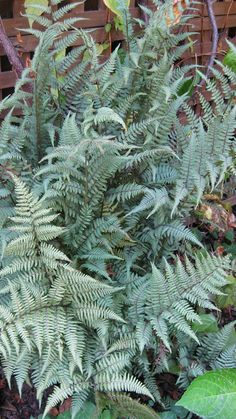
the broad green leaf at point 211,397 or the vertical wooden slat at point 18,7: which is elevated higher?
the vertical wooden slat at point 18,7

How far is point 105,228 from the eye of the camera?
1.98m

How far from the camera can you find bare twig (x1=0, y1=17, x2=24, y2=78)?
7.64 feet

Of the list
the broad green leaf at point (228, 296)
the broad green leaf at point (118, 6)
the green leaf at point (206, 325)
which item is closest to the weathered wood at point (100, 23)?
the broad green leaf at point (118, 6)

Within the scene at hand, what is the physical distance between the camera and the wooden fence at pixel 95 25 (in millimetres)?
2434

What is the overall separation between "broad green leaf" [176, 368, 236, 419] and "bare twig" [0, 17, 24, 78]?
5.14 ft

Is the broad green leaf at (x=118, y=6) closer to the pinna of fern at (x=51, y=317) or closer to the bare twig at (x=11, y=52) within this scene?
the bare twig at (x=11, y=52)

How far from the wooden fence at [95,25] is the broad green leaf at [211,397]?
1.49m

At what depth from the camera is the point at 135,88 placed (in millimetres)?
2164

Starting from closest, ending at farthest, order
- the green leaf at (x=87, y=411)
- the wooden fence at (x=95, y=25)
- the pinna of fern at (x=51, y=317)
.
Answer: the pinna of fern at (x=51, y=317) → the green leaf at (x=87, y=411) → the wooden fence at (x=95, y=25)

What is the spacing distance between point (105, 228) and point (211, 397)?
0.72 metres

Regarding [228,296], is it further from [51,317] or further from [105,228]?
[51,317]

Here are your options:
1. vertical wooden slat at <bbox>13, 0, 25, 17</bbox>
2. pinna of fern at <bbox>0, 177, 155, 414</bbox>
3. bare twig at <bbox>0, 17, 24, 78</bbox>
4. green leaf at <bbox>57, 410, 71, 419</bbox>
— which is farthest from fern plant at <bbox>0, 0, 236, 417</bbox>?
vertical wooden slat at <bbox>13, 0, 25, 17</bbox>

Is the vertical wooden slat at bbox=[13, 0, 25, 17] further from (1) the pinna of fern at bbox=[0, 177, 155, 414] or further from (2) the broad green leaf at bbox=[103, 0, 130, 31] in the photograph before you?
(1) the pinna of fern at bbox=[0, 177, 155, 414]

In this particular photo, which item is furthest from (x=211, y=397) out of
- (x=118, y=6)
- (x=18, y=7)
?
(x=18, y=7)
